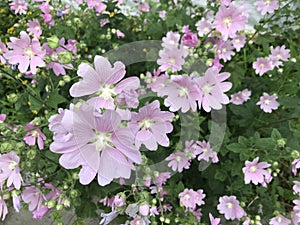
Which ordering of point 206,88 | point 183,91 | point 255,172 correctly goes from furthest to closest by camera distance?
point 255,172 < point 206,88 < point 183,91

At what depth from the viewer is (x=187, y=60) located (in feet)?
6.57

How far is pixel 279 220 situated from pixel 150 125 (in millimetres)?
1066

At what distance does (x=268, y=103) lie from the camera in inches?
90.5

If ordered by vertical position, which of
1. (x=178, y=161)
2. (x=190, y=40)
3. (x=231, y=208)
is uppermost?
(x=190, y=40)

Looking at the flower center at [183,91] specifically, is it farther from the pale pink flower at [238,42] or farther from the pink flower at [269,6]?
the pink flower at [269,6]

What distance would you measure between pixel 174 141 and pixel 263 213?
2.07ft

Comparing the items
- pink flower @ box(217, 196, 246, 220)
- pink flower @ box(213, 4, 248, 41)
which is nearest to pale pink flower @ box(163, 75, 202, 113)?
pink flower @ box(213, 4, 248, 41)

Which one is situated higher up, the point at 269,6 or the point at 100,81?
the point at 100,81

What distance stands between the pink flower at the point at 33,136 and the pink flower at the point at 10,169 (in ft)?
0.56

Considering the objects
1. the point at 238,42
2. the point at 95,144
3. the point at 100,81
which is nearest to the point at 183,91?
the point at 100,81

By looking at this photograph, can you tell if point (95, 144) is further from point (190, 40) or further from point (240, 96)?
point (240, 96)

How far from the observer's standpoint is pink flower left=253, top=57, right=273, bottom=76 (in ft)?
7.98

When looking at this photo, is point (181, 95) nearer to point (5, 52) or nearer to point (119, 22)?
point (5, 52)

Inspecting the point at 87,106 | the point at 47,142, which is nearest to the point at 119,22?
the point at 47,142
